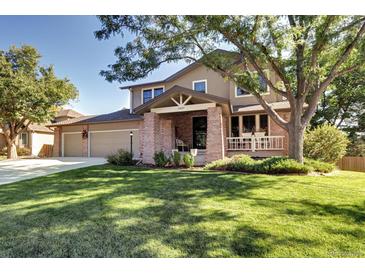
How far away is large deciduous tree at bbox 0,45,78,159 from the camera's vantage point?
54.5ft

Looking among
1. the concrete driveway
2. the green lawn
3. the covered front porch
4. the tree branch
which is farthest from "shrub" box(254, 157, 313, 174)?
the concrete driveway

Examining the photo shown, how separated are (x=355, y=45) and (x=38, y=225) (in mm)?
11442

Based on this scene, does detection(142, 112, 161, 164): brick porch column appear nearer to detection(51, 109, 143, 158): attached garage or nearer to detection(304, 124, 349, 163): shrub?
detection(51, 109, 143, 158): attached garage

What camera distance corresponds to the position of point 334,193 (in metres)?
6.14

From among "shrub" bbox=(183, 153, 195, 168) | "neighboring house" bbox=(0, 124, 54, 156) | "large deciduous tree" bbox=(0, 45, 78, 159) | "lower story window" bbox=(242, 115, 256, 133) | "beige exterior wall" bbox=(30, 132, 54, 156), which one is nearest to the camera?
"shrub" bbox=(183, 153, 195, 168)

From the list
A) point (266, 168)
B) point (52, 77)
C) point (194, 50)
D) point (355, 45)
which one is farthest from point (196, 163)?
point (52, 77)

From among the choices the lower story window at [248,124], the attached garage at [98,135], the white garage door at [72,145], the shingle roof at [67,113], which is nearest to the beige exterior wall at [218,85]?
the lower story window at [248,124]

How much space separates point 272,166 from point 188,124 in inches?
322

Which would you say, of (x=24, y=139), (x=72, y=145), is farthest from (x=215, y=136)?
(x=24, y=139)

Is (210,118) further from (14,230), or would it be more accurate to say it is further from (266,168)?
(14,230)

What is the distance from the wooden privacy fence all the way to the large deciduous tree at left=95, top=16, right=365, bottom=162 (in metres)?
6.45

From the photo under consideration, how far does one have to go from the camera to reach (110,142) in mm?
18453

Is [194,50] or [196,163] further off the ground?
[194,50]
